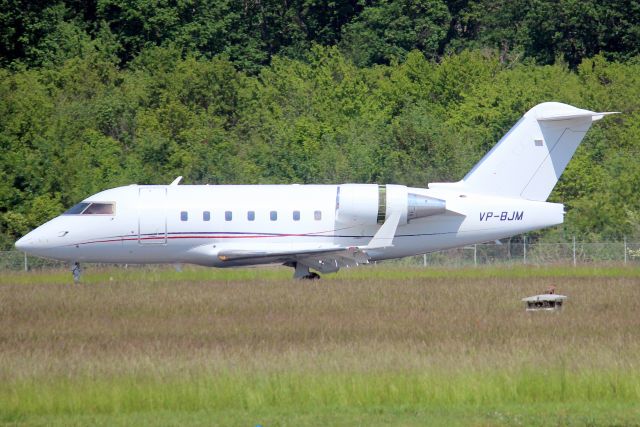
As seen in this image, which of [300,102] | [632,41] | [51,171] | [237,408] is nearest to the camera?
[237,408]

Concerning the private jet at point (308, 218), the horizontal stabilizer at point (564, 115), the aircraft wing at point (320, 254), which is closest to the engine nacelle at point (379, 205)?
the private jet at point (308, 218)

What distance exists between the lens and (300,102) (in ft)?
199

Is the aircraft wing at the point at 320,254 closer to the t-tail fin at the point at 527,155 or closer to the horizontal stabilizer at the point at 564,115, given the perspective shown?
the t-tail fin at the point at 527,155

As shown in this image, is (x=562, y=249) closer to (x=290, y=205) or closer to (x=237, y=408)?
(x=290, y=205)

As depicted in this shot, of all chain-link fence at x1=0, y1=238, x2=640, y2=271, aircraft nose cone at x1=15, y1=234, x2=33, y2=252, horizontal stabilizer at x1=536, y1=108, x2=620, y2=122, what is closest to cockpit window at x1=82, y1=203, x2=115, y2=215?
aircraft nose cone at x1=15, y1=234, x2=33, y2=252

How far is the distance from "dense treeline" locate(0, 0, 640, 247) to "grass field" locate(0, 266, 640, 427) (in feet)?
50.0

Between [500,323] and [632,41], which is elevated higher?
[632,41]

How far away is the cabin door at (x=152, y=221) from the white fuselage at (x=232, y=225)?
0.07 feet

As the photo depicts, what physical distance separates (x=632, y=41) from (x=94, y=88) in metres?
27.5

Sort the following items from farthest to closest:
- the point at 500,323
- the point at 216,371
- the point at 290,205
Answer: the point at 290,205 < the point at 500,323 < the point at 216,371

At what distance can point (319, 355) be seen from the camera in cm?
1927

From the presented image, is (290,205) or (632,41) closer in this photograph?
(290,205)

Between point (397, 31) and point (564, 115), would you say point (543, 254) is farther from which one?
point (397, 31)

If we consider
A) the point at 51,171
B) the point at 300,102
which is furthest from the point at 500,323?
the point at 300,102
